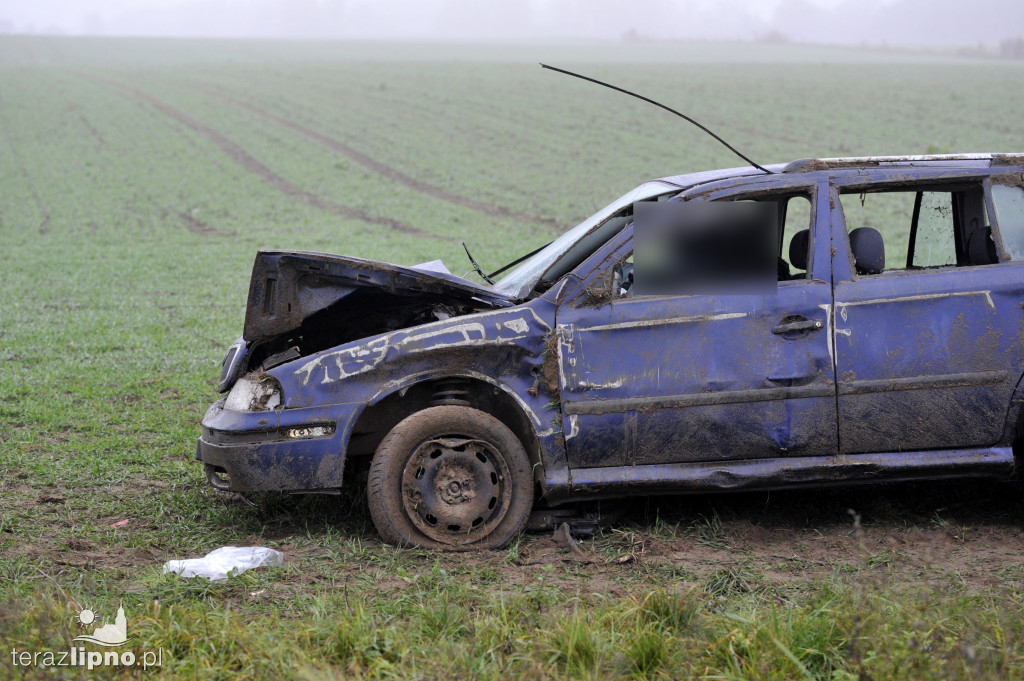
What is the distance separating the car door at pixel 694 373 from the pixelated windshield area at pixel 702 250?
0.10m

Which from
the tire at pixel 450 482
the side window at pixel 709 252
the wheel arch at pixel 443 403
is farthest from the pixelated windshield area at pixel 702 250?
the tire at pixel 450 482

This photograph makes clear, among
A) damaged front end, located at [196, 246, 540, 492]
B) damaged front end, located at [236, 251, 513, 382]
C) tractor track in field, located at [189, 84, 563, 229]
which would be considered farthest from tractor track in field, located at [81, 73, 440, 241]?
damaged front end, located at [196, 246, 540, 492]

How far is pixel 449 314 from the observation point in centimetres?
494

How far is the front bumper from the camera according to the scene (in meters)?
4.50

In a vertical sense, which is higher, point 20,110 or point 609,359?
point 20,110

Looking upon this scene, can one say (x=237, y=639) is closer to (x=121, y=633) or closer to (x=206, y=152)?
(x=121, y=633)

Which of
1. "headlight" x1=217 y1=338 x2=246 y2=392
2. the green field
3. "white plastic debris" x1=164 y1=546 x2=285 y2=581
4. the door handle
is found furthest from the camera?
"headlight" x1=217 y1=338 x2=246 y2=392

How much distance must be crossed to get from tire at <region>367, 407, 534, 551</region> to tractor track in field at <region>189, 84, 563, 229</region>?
16501 mm

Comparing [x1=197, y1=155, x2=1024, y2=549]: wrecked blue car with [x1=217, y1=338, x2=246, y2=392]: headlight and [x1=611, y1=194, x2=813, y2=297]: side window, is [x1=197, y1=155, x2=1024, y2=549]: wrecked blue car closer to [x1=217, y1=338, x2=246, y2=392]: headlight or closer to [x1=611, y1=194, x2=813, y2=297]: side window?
[x1=611, y1=194, x2=813, y2=297]: side window

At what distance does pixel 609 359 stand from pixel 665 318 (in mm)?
321

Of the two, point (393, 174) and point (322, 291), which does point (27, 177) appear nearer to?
point (393, 174)

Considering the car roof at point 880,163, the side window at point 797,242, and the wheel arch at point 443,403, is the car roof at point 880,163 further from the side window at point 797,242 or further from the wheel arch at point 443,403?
the wheel arch at point 443,403

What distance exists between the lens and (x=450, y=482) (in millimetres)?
4566

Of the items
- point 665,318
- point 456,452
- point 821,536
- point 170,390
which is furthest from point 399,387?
point 170,390
